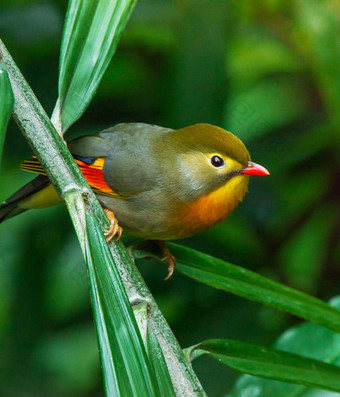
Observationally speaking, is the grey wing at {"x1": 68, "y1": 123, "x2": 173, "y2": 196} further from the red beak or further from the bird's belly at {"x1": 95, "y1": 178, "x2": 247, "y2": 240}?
the red beak

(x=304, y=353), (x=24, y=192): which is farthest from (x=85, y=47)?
(x=304, y=353)

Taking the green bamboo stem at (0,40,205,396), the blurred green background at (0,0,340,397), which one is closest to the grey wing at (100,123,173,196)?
the blurred green background at (0,0,340,397)

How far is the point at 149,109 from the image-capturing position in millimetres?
2811

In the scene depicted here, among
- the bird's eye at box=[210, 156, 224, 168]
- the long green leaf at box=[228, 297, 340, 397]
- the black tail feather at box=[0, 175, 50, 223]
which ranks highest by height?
the bird's eye at box=[210, 156, 224, 168]

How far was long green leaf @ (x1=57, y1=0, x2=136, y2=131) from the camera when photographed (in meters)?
1.40

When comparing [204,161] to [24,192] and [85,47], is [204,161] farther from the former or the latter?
[85,47]

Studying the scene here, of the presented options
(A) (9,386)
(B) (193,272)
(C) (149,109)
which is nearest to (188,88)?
(C) (149,109)

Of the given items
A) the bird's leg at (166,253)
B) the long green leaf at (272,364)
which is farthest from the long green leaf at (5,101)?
the bird's leg at (166,253)

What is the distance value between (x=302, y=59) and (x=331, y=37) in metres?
0.19

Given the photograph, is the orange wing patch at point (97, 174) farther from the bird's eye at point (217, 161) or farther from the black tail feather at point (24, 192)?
the bird's eye at point (217, 161)

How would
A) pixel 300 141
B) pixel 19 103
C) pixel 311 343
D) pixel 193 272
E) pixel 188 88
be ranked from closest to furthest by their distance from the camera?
1. pixel 19 103
2. pixel 193 272
3. pixel 311 343
4. pixel 188 88
5. pixel 300 141

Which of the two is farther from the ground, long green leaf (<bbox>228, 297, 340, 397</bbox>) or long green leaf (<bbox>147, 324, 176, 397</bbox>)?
long green leaf (<bbox>147, 324, 176, 397</bbox>)

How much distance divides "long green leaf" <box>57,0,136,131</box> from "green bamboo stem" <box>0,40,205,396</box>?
0.16 metres

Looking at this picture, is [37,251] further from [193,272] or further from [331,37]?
[331,37]
